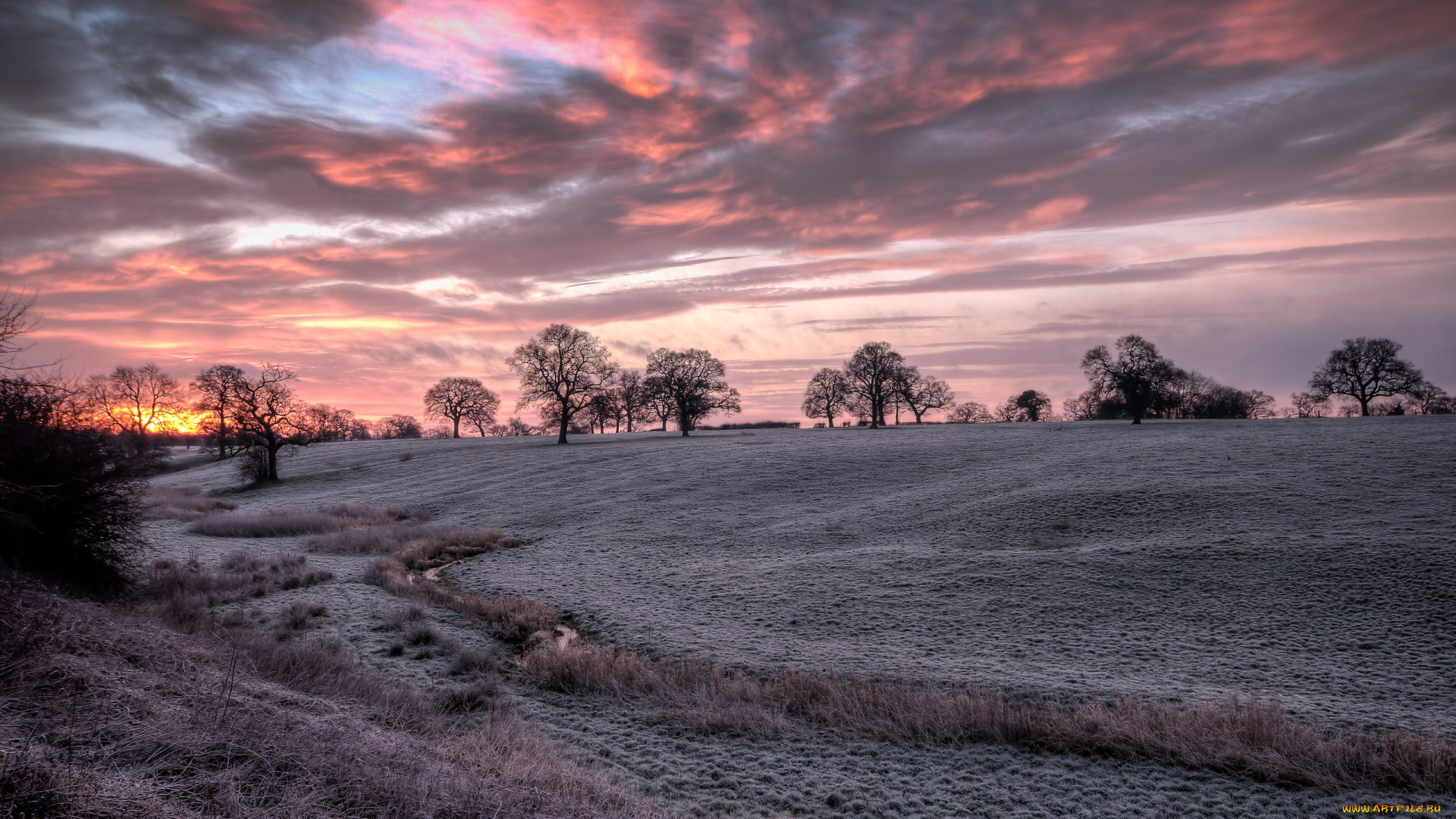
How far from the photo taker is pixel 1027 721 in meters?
9.70

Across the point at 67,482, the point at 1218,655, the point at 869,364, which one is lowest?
the point at 1218,655

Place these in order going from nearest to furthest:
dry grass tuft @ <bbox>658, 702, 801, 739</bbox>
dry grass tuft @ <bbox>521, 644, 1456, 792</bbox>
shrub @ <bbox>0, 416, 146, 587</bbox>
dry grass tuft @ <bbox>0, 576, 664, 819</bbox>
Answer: dry grass tuft @ <bbox>0, 576, 664, 819</bbox>
dry grass tuft @ <bbox>521, 644, 1456, 792</bbox>
dry grass tuft @ <bbox>658, 702, 801, 739</bbox>
shrub @ <bbox>0, 416, 146, 587</bbox>

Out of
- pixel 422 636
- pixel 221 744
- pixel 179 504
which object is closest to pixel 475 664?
pixel 422 636

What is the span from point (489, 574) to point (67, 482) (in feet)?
36.2

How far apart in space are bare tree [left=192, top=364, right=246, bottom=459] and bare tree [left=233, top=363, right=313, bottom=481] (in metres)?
0.84

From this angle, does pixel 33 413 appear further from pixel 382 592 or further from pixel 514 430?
pixel 514 430

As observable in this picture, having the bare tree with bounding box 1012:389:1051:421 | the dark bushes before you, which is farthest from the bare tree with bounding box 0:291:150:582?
the bare tree with bounding box 1012:389:1051:421

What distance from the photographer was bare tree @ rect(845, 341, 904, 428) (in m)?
81.9

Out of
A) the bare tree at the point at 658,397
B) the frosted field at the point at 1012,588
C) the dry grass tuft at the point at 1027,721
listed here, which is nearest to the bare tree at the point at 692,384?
the bare tree at the point at 658,397

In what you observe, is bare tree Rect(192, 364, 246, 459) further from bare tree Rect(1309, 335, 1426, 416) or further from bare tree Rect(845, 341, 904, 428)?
bare tree Rect(1309, 335, 1426, 416)

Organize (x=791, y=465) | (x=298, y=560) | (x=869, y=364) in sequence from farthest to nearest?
(x=869, y=364), (x=791, y=465), (x=298, y=560)

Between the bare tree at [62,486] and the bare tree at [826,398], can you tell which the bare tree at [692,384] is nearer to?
the bare tree at [826,398]

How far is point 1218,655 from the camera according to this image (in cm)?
1294

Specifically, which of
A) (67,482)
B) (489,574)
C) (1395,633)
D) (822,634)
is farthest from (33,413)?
(1395,633)
